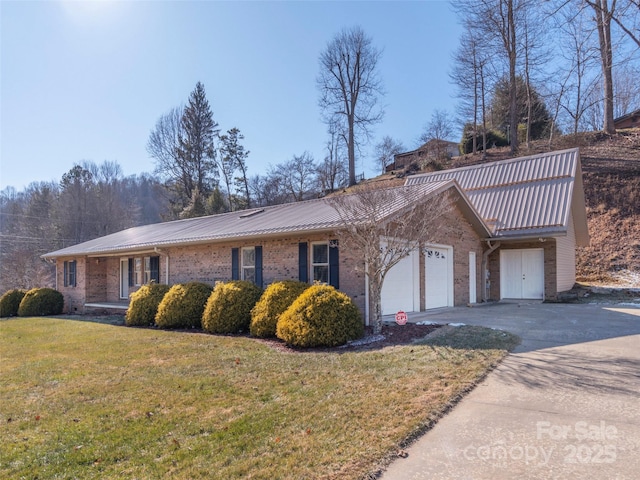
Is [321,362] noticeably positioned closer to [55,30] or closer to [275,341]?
[275,341]

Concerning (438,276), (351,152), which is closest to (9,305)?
(438,276)

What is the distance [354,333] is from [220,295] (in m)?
3.99

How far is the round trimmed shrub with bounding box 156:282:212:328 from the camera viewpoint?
11.6m

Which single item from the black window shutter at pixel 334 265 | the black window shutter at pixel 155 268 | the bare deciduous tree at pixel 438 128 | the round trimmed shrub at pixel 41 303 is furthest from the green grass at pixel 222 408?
the bare deciduous tree at pixel 438 128

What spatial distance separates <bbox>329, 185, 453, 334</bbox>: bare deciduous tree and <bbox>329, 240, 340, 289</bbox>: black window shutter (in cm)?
57

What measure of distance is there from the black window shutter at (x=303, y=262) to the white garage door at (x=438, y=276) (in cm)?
382

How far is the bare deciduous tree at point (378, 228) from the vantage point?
927 cm

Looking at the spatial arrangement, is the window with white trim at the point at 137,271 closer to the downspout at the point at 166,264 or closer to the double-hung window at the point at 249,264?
the downspout at the point at 166,264

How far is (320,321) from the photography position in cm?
827

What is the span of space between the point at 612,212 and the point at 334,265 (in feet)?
63.2

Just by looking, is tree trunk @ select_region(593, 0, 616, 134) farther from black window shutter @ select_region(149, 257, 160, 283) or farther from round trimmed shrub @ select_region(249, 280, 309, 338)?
black window shutter @ select_region(149, 257, 160, 283)

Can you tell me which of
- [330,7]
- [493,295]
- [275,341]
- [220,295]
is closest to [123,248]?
[220,295]

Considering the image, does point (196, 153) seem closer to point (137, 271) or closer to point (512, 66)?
point (137, 271)

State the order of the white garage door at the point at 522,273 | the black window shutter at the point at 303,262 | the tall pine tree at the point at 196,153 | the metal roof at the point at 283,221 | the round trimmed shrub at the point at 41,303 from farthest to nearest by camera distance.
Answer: the tall pine tree at the point at 196,153, the round trimmed shrub at the point at 41,303, the white garage door at the point at 522,273, the black window shutter at the point at 303,262, the metal roof at the point at 283,221
